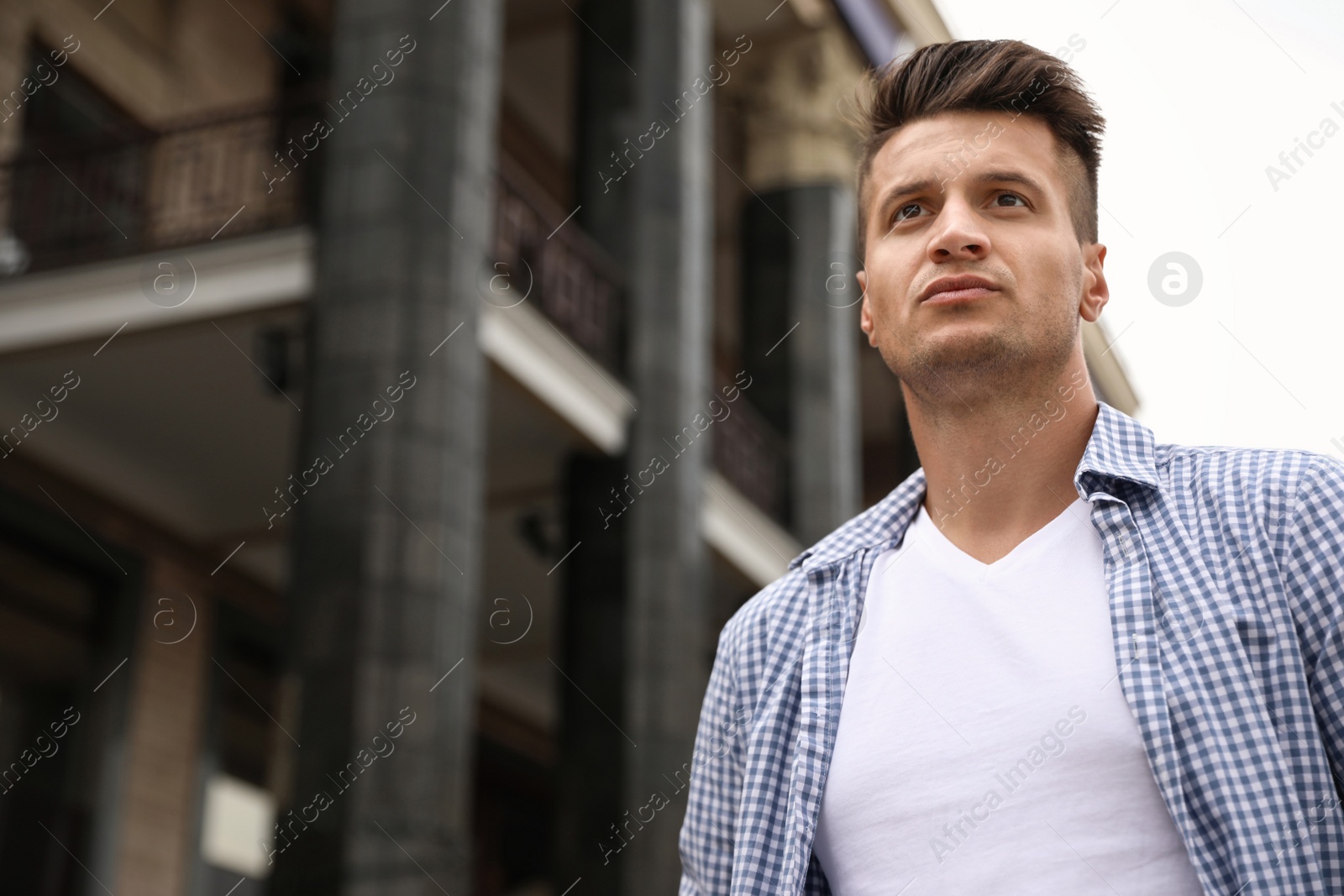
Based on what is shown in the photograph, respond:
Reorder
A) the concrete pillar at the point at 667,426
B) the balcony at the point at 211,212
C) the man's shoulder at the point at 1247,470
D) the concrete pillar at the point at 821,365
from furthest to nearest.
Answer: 1. the concrete pillar at the point at 821,365
2. the concrete pillar at the point at 667,426
3. the balcony at the point at 211,212
4. the man's shoulder at the point at 1247,470

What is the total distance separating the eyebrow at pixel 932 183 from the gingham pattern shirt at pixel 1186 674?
0.33 meters

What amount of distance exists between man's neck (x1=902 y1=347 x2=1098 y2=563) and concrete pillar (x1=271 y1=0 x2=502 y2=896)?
16.7 feet

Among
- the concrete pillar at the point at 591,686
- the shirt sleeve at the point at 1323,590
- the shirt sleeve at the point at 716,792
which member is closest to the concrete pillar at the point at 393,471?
the concrete pillar at the point at 591,686

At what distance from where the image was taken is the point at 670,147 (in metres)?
11.1

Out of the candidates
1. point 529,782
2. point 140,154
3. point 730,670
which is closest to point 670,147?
point 140,154

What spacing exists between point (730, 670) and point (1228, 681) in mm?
731

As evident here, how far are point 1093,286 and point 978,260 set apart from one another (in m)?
0.26

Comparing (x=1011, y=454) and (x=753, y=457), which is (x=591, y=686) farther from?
(x=1011, y=454)

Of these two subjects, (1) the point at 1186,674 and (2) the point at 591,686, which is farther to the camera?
(2) the point at 591,686

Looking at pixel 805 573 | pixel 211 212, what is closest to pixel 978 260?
pixel 805 573

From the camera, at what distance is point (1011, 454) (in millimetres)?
1858

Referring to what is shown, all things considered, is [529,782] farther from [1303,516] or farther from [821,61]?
[1303,516]

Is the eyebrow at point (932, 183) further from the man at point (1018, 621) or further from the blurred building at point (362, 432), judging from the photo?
the blurred building at point (362, 432)

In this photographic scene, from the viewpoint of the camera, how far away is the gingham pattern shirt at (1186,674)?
4.71ft
